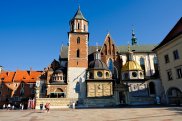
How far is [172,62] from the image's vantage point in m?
28.4

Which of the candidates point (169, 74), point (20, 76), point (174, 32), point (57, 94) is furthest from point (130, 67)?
point (20, 76)

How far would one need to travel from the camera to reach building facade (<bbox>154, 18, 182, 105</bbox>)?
88.3 feet

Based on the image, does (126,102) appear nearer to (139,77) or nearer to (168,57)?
(139,77)

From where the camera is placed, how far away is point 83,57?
45031 mm

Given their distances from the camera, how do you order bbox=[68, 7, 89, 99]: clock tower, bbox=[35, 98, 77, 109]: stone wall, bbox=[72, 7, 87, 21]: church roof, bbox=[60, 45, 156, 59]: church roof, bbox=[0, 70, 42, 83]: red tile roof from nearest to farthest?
bbox=[35, 98, 77, 109]: stone wall → bbox=[68, 7, 89, 99]: clock tower → bbox=[72, 7, 87, 21]: church roof → bbox=[60, 45, 156, 59]: church roof → bbox=[0, 70, 42, 83]: red tile roof

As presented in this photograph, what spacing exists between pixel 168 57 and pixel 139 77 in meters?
14.4

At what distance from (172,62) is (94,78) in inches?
730

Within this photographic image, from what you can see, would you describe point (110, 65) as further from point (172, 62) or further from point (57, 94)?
point (172, 62)

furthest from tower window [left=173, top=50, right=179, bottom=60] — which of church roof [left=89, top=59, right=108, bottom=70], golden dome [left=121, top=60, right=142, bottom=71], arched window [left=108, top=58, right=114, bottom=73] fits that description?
arched window [left=108, top=58, right=114, bottom=73]

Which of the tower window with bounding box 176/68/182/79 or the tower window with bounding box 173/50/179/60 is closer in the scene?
the tower window with bounding box 176/68/182/79

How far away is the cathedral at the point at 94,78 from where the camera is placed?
37844 mm

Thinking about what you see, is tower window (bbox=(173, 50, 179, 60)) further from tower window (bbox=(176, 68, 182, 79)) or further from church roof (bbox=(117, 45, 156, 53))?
church roof (bbox=(117, 45, 156, 53))

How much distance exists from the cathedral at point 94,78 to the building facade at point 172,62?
7395 mm

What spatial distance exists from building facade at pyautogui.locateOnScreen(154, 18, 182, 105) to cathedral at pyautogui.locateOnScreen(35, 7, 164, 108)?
24.3 feet
